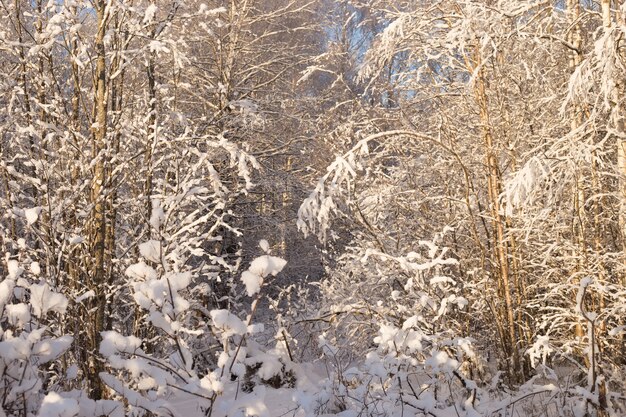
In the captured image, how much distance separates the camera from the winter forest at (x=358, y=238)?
8.63ft

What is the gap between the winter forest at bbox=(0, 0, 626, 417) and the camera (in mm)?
2629

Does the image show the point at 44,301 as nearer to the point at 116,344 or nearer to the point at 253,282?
the point at 116,344

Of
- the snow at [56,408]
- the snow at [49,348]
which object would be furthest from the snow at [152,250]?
the snow at [56,408]

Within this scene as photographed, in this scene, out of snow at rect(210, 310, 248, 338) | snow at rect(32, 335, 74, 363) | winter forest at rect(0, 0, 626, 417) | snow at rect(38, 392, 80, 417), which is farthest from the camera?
winter forest at rect(0, 0, 626, 417)

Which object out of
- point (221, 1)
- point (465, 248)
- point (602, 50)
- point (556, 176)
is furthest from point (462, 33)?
point (221, 1)

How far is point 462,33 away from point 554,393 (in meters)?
2.95

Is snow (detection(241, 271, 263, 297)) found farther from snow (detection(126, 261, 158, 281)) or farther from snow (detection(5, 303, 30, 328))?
snow (detection(5, 303, 30, 328))

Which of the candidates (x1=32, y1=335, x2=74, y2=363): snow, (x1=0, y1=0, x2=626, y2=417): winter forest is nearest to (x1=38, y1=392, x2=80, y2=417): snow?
(x1=0, y1=0, x2=626, y2=417): winter forest

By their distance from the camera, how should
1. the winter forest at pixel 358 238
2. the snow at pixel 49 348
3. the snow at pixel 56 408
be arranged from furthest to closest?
the winter forest at pixel 358 238, the snow at pixel 49 348, the snow at pixel 56 408

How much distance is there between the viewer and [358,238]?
7637 millimetres

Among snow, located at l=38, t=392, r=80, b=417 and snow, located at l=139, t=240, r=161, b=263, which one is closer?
snow, located at l=38, t=392, r=80, b=417

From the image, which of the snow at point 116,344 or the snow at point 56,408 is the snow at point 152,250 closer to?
the snow at point 116,344

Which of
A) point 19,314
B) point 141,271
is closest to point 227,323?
point 141,271

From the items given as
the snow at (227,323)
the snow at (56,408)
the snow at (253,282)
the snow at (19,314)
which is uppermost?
the snow at (253,282)
